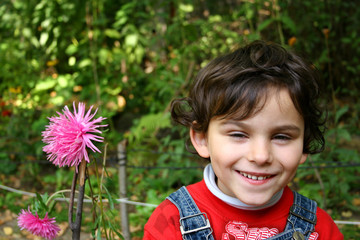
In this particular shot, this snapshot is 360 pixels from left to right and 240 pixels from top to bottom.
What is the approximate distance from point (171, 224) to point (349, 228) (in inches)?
71.7

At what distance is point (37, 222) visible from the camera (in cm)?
151

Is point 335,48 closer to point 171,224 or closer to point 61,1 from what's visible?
point 61,1

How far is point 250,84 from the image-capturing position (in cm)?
149

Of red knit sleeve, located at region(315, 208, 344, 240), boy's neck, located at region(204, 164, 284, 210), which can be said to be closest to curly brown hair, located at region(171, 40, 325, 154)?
boy's neck, located at region(204, 164, 284, 210)

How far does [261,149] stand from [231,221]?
0.35m

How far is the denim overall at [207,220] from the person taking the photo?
156 cm

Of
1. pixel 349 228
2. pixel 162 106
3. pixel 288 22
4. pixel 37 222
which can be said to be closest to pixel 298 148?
pixel 37 222

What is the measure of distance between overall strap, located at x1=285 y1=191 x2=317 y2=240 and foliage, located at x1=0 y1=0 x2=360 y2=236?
6.37 ft

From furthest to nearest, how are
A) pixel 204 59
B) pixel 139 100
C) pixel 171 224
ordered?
pixel 139 100 → pixel 204 59 → pixel 171 224

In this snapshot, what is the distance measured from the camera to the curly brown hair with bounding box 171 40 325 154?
148 cm

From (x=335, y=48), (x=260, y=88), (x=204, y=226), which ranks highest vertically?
(x=335, y=48)

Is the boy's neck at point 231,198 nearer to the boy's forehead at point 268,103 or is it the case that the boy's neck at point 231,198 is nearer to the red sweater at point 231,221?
the red sweater at point 231,221

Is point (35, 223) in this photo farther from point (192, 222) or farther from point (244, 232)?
point (244, 232)

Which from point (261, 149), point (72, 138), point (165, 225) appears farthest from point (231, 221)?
point (72, 138)
